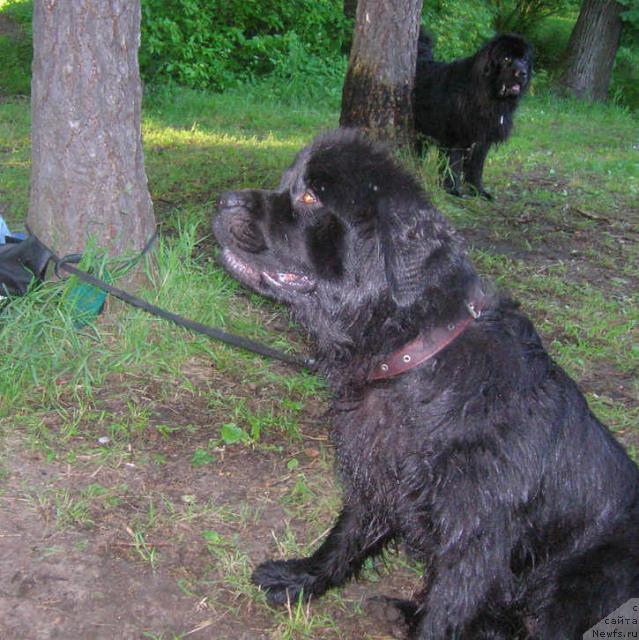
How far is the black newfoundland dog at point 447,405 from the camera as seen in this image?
250 centimetres

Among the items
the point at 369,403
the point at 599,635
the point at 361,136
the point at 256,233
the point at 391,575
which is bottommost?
the point at 391,575

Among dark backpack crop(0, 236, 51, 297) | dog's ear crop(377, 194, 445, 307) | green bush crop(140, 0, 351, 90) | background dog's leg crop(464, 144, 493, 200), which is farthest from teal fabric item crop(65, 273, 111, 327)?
green bush crop(140, 0, 351, 90)

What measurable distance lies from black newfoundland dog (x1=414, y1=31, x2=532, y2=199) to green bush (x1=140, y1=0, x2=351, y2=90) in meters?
4.84

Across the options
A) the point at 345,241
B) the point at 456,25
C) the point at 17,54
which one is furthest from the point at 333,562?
the point at 456,25

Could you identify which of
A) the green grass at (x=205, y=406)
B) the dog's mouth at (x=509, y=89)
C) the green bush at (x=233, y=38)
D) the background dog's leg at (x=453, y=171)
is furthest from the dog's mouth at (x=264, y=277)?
the green bush at (x=233, y=38)

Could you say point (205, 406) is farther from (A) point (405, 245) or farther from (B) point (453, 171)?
(B) point (453, 171)

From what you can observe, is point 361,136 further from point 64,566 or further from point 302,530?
point 64,566

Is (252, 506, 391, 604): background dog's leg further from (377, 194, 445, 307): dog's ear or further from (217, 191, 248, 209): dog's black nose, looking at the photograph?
(217, 191, 248, 209): dog's black nose

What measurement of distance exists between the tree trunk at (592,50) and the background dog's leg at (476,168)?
910 centimetres

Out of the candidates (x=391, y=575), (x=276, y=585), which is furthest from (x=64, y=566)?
(x=391, y=575)

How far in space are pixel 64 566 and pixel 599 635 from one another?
1892mm

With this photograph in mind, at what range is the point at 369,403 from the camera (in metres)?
2.75

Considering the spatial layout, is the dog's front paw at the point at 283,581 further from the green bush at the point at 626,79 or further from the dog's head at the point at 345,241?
the green bush at the point at 626,79

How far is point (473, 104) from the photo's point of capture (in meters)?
8.41
